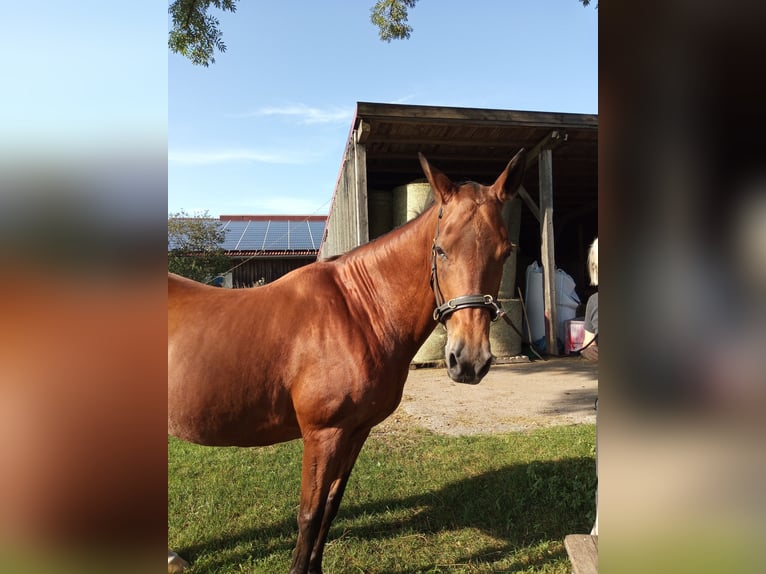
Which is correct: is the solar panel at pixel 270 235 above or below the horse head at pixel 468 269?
above

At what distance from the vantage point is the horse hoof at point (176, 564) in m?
2.56

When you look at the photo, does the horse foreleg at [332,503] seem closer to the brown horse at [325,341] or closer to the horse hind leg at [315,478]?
the brown horse at [325,341]

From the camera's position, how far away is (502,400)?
6711 millimetres

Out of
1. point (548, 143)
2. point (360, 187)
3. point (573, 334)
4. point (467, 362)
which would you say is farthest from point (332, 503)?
point (548, 143)

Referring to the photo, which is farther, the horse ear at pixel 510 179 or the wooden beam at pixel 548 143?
the wooden beam at pixel 548 143

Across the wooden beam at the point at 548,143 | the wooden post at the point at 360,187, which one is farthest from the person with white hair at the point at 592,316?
the wooden beam at the point at 548,143

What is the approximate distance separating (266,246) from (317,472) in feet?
55.8

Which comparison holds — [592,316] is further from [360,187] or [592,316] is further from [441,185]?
[360,187]

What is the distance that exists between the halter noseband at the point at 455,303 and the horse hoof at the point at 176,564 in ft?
6.86

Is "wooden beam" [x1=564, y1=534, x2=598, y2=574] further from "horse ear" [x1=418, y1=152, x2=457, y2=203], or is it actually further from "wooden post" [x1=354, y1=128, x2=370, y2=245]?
"wooden post" [x1=354, y1=128, x2=370, y2=245]
